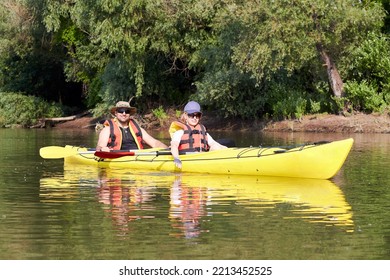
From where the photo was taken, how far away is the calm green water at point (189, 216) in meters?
10.9

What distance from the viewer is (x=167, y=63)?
156ft

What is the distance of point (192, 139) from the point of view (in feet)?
63.6

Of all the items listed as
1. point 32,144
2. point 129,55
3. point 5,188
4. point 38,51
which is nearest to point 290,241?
point 5,188

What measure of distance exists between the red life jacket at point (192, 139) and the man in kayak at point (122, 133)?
143 cm

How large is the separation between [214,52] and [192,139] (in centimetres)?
2263

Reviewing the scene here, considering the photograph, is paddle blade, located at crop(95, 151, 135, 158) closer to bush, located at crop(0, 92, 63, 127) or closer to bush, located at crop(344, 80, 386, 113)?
bush, located at crop(344, 80, 386, 113)

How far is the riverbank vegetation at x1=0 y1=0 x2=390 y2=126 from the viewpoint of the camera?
37.3 m

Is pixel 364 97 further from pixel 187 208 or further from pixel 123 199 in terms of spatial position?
pixel 187 208

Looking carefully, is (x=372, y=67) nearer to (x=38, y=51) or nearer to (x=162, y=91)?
(x=162, y=91)

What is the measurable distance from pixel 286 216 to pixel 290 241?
6.70 feet

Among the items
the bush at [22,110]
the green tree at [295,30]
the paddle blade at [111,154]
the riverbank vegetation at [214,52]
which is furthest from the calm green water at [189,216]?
the bush at [22,110]

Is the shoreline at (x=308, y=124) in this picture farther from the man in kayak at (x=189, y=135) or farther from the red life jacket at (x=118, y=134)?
the man in kayak at (x=189, y=135)

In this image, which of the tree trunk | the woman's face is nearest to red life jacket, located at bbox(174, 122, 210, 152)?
the woman's face

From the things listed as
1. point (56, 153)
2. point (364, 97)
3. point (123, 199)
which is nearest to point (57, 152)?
point (56, 153)
